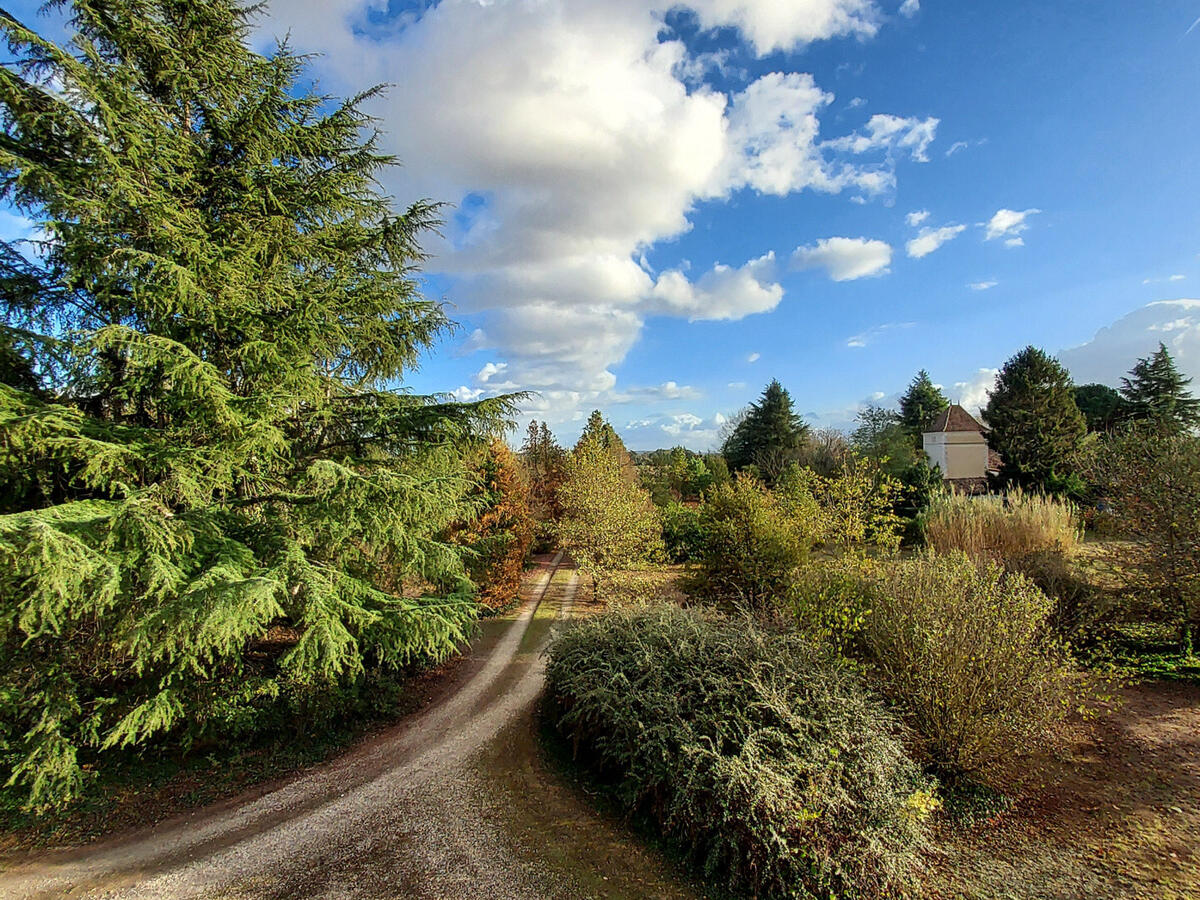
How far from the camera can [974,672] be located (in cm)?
615

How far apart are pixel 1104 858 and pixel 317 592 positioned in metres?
10.00

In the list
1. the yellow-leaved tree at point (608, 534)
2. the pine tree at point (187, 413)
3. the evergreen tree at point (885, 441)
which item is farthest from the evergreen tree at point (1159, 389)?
the pine tree at point (187, 413)

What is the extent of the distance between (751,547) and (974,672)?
581 cm

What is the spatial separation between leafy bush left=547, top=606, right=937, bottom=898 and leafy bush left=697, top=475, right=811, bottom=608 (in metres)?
4.55

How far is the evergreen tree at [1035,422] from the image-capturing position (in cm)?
2536

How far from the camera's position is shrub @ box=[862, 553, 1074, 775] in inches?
238

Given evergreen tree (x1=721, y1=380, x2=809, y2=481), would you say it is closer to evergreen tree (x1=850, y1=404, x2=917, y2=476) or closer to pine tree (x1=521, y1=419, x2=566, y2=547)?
evergreen tree (x1=850, y1=404, x2=917, y2=476)

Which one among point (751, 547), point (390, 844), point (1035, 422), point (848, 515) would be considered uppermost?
point (1035, 422)

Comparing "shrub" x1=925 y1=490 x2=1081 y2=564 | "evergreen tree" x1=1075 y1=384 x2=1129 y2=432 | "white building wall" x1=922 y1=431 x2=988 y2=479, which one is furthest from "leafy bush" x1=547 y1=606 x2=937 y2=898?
"evergreen tree" x1=1075 y1=384 x2=1129 y2=432

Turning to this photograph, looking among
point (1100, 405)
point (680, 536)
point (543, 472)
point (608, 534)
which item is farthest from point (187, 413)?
point (1100, 405)

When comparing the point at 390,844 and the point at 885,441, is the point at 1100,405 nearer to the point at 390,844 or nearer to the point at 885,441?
the point at 885,441

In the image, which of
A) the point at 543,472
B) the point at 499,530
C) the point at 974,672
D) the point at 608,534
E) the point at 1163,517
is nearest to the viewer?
the point at 974,672

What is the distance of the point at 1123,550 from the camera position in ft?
32.7

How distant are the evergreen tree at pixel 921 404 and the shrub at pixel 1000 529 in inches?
1304
